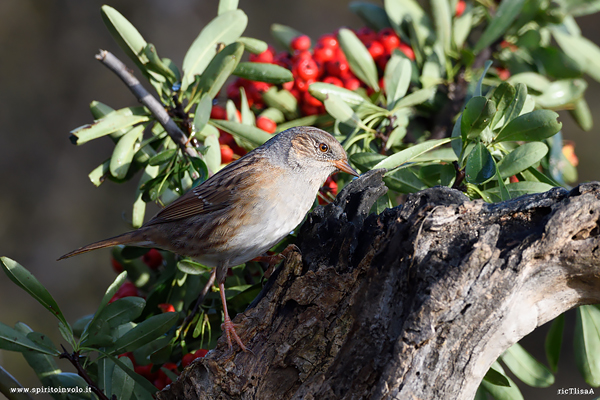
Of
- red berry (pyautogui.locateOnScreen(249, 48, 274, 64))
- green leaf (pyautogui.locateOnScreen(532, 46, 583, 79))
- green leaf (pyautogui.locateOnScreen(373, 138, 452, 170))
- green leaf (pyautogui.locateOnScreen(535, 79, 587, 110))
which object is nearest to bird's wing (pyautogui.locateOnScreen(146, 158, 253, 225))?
red berry (pyautogui.locateOnScreen(249, 48, 274, 64))

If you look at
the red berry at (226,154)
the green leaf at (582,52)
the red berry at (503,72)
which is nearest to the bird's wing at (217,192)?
the red berry at (226,154)

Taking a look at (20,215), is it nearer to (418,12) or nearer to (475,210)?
(418,12)

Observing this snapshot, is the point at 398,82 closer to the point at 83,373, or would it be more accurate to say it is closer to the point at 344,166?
the point at 344,166

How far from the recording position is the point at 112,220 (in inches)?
277

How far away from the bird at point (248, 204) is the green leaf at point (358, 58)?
44 cm

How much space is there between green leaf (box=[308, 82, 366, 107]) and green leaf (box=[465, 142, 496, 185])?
0.82 metres

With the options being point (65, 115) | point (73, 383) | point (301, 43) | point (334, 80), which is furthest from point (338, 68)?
point (65, 115)

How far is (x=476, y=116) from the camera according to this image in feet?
6.08

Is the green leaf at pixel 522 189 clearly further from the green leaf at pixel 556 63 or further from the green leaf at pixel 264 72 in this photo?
the green leaf at pixel 556 63

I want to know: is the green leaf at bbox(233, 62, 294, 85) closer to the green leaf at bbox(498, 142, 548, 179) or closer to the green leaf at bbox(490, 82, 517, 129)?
the green leaf at bbox(490, 82, 517, 129)

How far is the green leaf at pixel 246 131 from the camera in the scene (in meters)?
2.50

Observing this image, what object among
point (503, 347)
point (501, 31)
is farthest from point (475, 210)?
point (501, 31)

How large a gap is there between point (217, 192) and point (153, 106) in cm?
52

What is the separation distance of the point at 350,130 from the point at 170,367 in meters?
1.42
